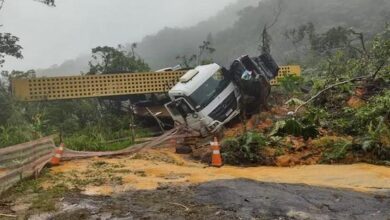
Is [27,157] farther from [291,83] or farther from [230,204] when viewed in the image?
[291,83]

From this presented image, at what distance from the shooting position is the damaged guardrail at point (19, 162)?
8.45 meters

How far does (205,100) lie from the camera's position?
15172 millimetres

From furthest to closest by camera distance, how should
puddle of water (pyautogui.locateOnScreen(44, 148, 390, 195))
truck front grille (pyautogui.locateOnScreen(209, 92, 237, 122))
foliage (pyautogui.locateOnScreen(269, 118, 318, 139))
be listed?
truck front grille (pyautogui.locateOnScreen(209, 92, 237, 122))
foliage (pyautogui.locateOnScreen(269, 118, 318, 139))
puddle of water (pyautogui.locateOnScreen(44, 148, 390, 195))

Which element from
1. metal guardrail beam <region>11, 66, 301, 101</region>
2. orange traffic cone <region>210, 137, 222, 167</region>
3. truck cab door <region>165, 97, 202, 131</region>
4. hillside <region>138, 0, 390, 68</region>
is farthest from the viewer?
hillside <region>138, 0, 390, 68</region>

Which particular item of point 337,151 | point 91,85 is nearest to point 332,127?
point 337,151

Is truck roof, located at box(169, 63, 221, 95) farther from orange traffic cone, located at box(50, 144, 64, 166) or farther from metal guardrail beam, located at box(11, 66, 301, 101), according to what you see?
orange traffic cone, located at box(50, 144, 64, 166)

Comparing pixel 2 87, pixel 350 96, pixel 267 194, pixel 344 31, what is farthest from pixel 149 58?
pixel 267 194

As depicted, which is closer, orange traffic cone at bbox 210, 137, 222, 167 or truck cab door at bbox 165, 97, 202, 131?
orange traffic cone at bbox 210, 137, 222, 167

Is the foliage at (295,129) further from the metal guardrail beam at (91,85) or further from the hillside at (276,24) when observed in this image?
the hillside at (276,24)

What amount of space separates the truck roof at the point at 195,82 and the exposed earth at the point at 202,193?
4.47 metres

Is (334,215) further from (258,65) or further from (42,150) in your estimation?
(258,65)

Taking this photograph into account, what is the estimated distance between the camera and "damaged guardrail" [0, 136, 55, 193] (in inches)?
333

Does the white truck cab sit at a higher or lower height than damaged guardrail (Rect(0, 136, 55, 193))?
higher

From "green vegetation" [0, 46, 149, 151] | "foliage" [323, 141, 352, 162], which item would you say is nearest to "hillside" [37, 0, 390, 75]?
"green vegetation" [0, 46, 149, 151]
